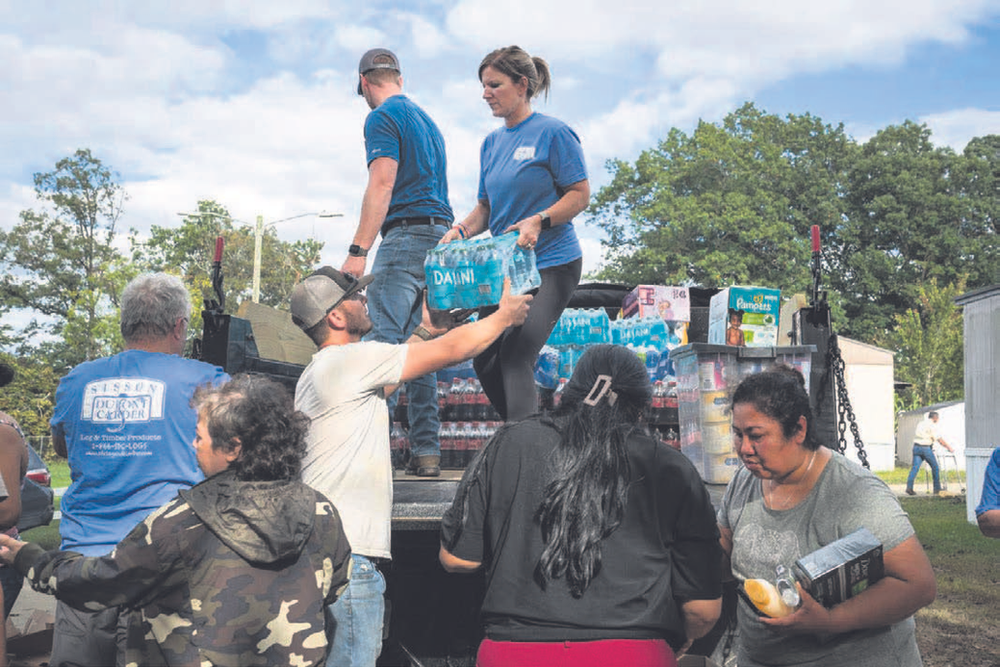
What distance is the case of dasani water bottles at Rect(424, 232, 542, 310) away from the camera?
363cm

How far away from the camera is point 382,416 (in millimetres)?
2834

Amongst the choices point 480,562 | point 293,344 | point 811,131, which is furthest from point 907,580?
point 811,131

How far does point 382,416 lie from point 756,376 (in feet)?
3.96

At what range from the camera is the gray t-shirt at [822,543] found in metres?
→ 2.59

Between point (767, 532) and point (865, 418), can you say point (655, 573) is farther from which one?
point (865, 418)

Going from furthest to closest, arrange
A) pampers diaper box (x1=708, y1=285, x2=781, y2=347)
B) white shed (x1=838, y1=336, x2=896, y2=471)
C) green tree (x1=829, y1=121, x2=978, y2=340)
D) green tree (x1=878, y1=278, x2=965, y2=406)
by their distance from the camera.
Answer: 1. green tree (x1=829, y1=121, x2=978, y2=340)
2. white shed (x1=838, y1=336, x2=896, y2=471)
3. green tree (x1=878, y1=278, x2=965, y2=406)
4. pampers diaper box (x1=708, y1=285, x2=781, y2=347)

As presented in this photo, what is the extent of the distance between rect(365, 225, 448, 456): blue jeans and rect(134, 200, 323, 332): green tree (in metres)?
44.5

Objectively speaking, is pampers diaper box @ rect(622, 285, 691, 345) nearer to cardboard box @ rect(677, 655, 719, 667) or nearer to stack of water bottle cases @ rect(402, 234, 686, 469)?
stack of water bottle cases @ rect(402, 234, 686, 469)

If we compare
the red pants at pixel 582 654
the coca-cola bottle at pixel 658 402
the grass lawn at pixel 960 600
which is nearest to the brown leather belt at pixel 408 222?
the coca-cola bottle at pixel 658 402

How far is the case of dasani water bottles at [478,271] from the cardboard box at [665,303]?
2091mm

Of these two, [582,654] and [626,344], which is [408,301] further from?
[582,654]

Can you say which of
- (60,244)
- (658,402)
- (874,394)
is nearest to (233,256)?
(60,244)

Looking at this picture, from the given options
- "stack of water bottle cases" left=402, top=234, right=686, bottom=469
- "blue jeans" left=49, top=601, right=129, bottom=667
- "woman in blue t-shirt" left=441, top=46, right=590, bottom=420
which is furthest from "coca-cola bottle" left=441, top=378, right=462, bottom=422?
"blue jeans" left=49, top=601, right=129, bottom=667

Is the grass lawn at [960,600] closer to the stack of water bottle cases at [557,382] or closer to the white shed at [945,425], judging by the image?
the stack of water bottle cases at [557,382]
